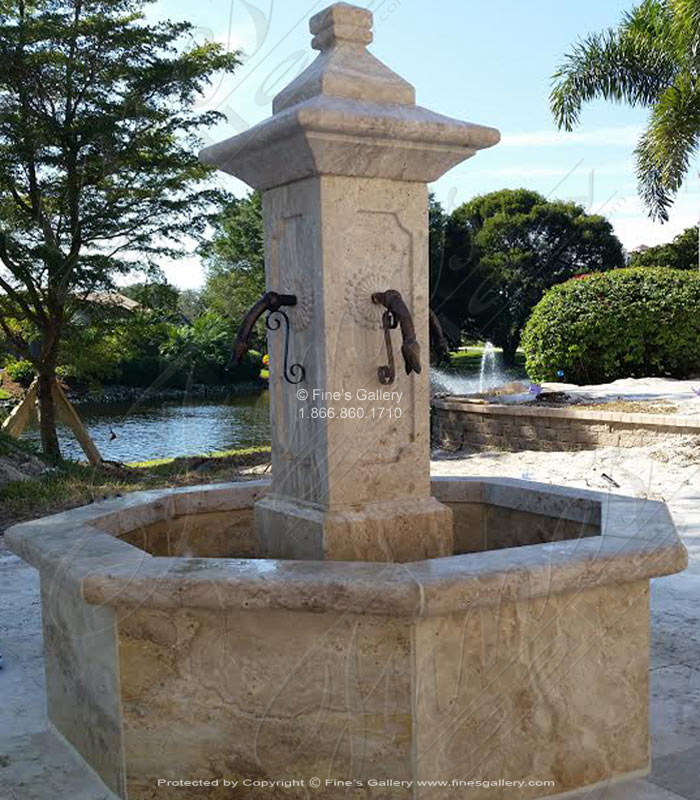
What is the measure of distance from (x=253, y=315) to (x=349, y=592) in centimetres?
114

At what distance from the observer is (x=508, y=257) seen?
32219 millimetres

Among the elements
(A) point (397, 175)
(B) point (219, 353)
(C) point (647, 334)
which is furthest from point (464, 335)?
(A) point (397, 175)

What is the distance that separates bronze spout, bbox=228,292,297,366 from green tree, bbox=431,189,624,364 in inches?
1011

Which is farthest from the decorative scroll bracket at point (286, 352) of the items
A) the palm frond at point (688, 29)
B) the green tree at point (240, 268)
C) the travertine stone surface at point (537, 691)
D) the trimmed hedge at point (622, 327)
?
the green tree at point (240, 268)

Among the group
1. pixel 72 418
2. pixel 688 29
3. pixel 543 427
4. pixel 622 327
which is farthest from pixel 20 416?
pixel 688 29

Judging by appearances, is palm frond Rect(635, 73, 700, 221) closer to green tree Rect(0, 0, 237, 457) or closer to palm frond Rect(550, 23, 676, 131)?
palm frond Rect(550, 23, 676, 131)

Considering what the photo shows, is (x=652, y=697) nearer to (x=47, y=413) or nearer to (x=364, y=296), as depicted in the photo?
(x=364, y=296)

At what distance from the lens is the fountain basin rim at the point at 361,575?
2.36m

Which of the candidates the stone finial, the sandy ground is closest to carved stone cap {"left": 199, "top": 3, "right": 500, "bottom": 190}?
the stone finial

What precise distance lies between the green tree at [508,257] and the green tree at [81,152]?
54.3 feet

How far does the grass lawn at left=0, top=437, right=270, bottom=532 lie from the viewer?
746cm

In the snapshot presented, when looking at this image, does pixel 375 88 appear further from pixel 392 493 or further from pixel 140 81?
pixel 140 81

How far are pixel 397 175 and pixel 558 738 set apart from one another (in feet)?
6.44

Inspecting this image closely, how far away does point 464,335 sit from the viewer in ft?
109
